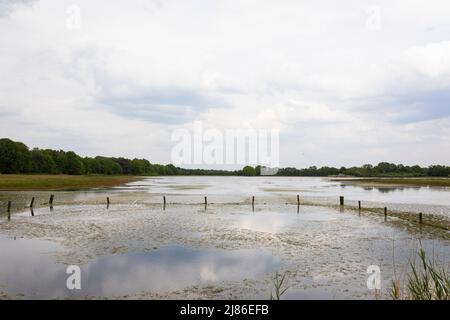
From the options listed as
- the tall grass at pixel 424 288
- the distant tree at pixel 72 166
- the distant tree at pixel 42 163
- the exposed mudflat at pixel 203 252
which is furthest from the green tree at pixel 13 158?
the tall grass at pixel 424 288

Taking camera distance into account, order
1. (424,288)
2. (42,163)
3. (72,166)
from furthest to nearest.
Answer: (72,166), (42,163), (424,288)

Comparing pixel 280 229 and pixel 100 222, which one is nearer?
pixel 280 229

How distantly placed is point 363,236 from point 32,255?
21965 millimetres

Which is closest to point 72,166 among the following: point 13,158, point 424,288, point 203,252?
point 13,158

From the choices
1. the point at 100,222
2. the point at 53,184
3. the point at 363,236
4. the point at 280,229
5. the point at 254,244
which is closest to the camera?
the point at 254,244

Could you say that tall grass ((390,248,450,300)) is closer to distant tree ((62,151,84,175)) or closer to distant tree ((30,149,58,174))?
distant tree ((30,149,58,174))

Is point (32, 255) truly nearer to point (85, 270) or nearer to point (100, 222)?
point (85, 270)

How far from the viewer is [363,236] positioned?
90.1ft

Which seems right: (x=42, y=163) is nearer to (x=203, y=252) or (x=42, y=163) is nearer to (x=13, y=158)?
Result: (x=13, y=158)

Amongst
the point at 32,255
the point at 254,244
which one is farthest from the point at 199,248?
the point at 32,255

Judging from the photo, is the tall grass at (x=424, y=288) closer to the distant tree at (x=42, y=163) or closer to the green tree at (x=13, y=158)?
the green tree at (x=13, y=158)
